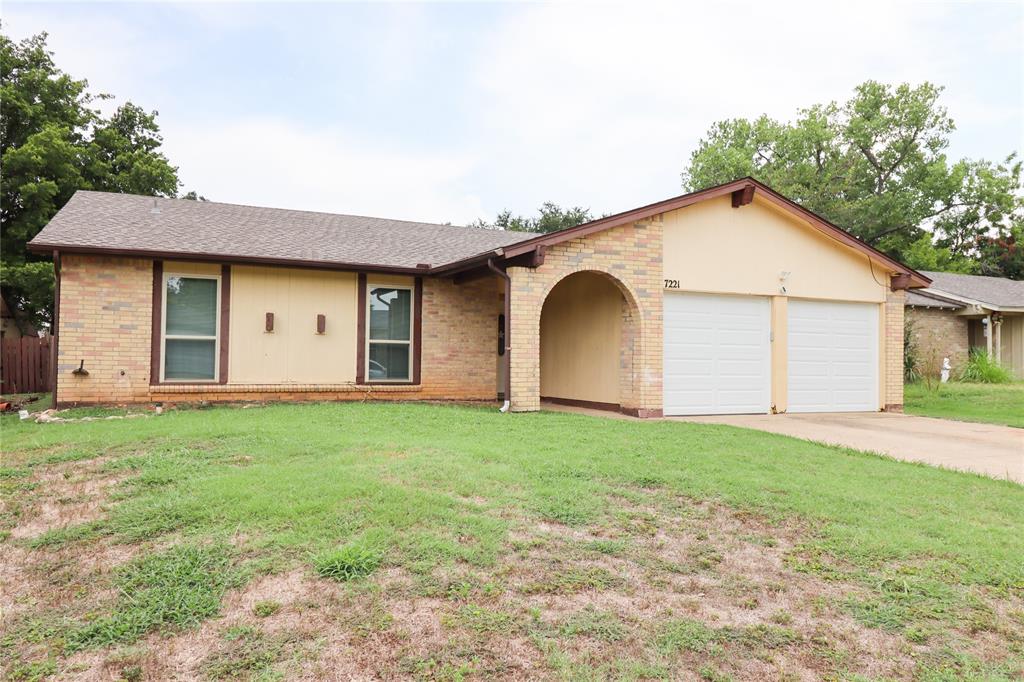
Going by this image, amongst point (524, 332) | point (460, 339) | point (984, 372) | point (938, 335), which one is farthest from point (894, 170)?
point (524, 332)

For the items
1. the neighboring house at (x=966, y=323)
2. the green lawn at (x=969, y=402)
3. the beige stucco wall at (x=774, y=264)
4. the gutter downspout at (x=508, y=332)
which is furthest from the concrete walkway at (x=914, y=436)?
the neighboring house at (x=966, y=323)

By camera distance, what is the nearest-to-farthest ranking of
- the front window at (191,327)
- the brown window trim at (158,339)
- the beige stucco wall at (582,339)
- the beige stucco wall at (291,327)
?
the brown window trim at (158,339), the front window at (191,327), the beige stucco wall at (291,327), the beige stucco wall at (582,339)

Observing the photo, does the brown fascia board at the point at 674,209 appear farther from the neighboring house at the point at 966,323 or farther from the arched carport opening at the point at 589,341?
the neighboring house at the point at 966,323

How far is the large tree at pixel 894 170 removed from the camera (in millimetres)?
34250

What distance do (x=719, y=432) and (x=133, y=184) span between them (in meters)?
23.6

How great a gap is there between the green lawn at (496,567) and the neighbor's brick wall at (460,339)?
629 centimetres

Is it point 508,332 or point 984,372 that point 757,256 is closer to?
point 508,332

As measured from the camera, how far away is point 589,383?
12.6m

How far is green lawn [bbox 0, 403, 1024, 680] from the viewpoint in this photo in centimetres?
288

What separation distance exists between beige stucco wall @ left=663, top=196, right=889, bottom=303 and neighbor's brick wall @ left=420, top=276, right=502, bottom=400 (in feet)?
12.1

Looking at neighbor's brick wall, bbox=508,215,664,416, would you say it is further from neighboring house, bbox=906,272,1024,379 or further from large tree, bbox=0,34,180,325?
large tree, bbox=0,34,180,325

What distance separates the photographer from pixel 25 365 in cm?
1603

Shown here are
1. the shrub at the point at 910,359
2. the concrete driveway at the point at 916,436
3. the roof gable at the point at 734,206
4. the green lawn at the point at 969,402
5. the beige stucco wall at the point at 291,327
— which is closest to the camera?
the concrete driveway at the point at 916,436

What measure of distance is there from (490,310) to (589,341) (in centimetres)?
208
